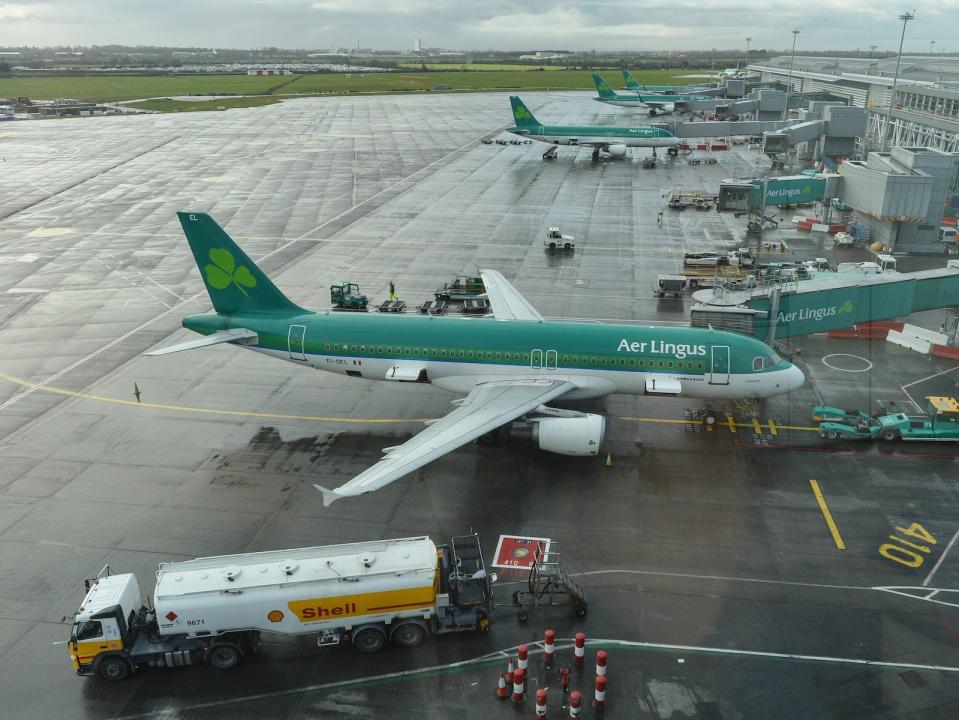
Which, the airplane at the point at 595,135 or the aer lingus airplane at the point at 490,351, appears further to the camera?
the airplane at the point at 595,135

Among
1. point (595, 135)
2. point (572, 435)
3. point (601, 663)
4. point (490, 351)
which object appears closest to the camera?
point (601, 663)

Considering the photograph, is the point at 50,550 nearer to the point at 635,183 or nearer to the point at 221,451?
the point at 221,451

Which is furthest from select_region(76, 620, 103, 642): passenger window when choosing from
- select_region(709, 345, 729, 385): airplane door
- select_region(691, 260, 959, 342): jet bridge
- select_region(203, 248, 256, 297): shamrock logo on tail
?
select_region(691, 260, 959, 342): jet bridge

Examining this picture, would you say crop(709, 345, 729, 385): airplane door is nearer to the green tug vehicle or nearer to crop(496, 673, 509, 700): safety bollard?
the green tug vehicle

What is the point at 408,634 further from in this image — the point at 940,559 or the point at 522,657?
the point at 940,559

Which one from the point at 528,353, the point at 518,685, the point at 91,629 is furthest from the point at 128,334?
the point at 518,685

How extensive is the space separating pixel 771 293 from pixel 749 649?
2585cm

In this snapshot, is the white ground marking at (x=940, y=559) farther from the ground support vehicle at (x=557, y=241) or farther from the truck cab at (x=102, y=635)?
the ground support vehicle at (x=557, y=241)

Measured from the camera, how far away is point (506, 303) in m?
43.3

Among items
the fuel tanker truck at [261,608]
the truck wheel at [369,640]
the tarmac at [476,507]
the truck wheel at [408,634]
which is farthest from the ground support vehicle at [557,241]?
the truck wheel at [369,640]

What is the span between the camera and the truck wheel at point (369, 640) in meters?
22.2

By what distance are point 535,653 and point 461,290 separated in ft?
121

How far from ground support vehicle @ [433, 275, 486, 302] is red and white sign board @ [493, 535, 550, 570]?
29674 mm

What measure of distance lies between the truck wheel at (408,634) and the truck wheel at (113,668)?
814 centimetres
